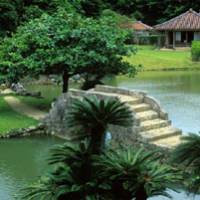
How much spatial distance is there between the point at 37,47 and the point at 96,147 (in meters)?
14.3

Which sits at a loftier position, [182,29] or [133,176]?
[182,29]

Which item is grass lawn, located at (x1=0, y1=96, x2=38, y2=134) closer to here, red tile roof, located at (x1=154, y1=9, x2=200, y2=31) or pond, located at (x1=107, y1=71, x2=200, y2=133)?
pond, located at (x1=107, y1=71, x2=200, y2=133)

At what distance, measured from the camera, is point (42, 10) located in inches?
1393

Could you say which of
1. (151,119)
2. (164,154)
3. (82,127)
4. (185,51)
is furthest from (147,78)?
(82,127)

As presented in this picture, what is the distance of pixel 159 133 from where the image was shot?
1820cm

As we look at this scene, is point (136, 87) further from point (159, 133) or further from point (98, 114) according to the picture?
point (98, 114)

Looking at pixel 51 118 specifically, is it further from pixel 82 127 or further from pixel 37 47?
pixel 82 127

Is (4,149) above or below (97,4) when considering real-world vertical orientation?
below

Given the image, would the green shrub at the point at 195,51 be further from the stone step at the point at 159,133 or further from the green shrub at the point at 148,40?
the stone step at the point at 159,133

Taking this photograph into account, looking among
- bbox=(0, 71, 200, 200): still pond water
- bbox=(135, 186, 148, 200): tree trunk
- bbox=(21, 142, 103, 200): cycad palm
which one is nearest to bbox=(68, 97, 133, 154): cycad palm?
bbox=(21, 142, 103, 200): cycad palm

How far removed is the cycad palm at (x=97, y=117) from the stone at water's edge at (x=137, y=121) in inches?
250

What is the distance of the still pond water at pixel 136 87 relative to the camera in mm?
15931

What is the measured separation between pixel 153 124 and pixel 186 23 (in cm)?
3864

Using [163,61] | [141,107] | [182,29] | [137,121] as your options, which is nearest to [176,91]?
[141,107]
